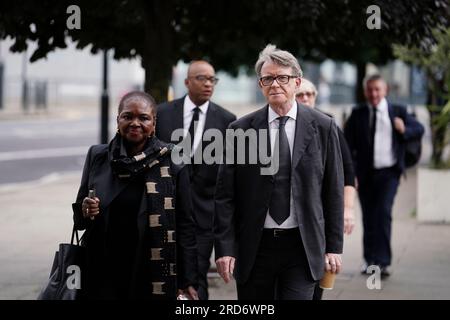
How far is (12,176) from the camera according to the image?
18734 mm

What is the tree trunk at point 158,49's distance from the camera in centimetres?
853

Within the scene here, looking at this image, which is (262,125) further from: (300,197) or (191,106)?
(191,106)

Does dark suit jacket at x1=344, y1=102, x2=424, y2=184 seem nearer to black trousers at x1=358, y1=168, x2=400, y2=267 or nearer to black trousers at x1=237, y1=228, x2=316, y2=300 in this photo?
black trousers at x1=358, y1=168, x2=400, y2=267

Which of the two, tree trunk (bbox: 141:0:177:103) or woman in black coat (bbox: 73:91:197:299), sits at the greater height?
tree trunk (bbox: 141:0:177:103)

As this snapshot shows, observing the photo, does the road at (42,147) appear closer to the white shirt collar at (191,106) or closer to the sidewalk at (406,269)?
the sidewalk at (406,269)

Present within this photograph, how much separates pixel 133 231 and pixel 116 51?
5042mm

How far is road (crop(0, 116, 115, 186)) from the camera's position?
19859 millimetres

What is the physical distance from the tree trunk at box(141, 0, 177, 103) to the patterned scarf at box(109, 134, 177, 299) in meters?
3.57

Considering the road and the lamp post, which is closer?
the lamp post

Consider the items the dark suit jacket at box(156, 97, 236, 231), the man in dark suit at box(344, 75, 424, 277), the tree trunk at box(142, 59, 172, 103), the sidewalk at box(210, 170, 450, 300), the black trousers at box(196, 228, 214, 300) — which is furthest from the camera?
the man in dark suit at box(344, 75, 424, 277)

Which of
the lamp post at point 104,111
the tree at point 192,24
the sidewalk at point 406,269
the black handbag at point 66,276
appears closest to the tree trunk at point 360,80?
the lamp post at point 104,111

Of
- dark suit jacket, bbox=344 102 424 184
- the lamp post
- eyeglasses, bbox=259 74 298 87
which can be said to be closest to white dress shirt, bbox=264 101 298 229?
eyeglasses, bbox=259 74 298 87
